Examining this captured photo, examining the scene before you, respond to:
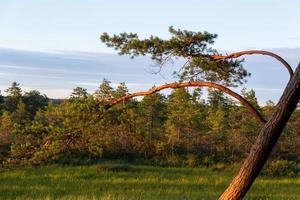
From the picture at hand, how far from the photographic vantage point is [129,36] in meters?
10.8

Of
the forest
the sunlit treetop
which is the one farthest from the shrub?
the sunlit treetop

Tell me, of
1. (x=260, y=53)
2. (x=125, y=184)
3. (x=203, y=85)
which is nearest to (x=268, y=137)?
(x=260, y=53)

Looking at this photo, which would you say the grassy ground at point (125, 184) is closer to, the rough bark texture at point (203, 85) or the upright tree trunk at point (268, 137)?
the rough bark texture at point (203, 85)

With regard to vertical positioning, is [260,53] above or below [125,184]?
above

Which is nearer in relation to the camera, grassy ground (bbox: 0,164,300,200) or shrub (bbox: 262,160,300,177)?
grassy ground (bbox: 0,164,300,200)

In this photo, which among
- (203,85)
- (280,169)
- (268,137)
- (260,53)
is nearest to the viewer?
(268,137)

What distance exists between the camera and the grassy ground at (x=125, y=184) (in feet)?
57.3

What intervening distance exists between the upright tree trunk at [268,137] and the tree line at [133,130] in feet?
8.50

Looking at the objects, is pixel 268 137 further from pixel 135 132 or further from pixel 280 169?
pixel 280 169

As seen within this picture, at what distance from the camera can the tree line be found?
1049cm

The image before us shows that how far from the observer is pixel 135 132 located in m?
11.2

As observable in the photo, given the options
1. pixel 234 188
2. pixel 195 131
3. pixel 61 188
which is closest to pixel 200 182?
pixel 61 188

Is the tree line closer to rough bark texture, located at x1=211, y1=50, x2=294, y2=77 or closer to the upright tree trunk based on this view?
rough bark texture, located at x1=211, y1=50, x2=294, y2=77

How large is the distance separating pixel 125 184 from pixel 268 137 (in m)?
12.7
